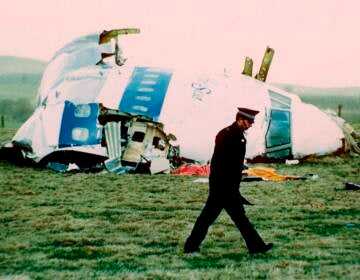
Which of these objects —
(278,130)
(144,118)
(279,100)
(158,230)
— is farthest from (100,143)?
(158,230)

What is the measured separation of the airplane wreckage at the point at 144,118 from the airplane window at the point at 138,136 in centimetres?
2

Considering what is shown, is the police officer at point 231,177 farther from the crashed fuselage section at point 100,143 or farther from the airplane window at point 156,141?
the airplane window at point 156,141

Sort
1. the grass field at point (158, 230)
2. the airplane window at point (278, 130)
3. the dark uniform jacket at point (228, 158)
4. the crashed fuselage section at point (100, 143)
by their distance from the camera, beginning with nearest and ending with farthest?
the grass field at point (158, 230), the dark uniform jacket at point (228, 158), the crashed fuselage section at point (100, 143), the airplane window at point (278, 130)

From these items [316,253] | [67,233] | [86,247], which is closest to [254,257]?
[316,253]

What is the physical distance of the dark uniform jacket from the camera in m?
Result: 7.10

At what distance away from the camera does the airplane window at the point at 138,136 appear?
52.2ft

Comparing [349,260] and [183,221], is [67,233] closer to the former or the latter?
[183,221]

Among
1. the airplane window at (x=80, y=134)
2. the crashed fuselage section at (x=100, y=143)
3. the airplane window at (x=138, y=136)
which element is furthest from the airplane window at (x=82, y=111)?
the airplane window at (x=138, y=136)

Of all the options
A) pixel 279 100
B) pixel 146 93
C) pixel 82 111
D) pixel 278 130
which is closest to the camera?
pixel 82 111

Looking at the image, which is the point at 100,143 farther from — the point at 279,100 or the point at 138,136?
the point at 279,100

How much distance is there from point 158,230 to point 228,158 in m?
1.81

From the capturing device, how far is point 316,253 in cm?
727

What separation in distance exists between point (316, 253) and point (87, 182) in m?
6.81

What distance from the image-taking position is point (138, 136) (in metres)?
15.9
